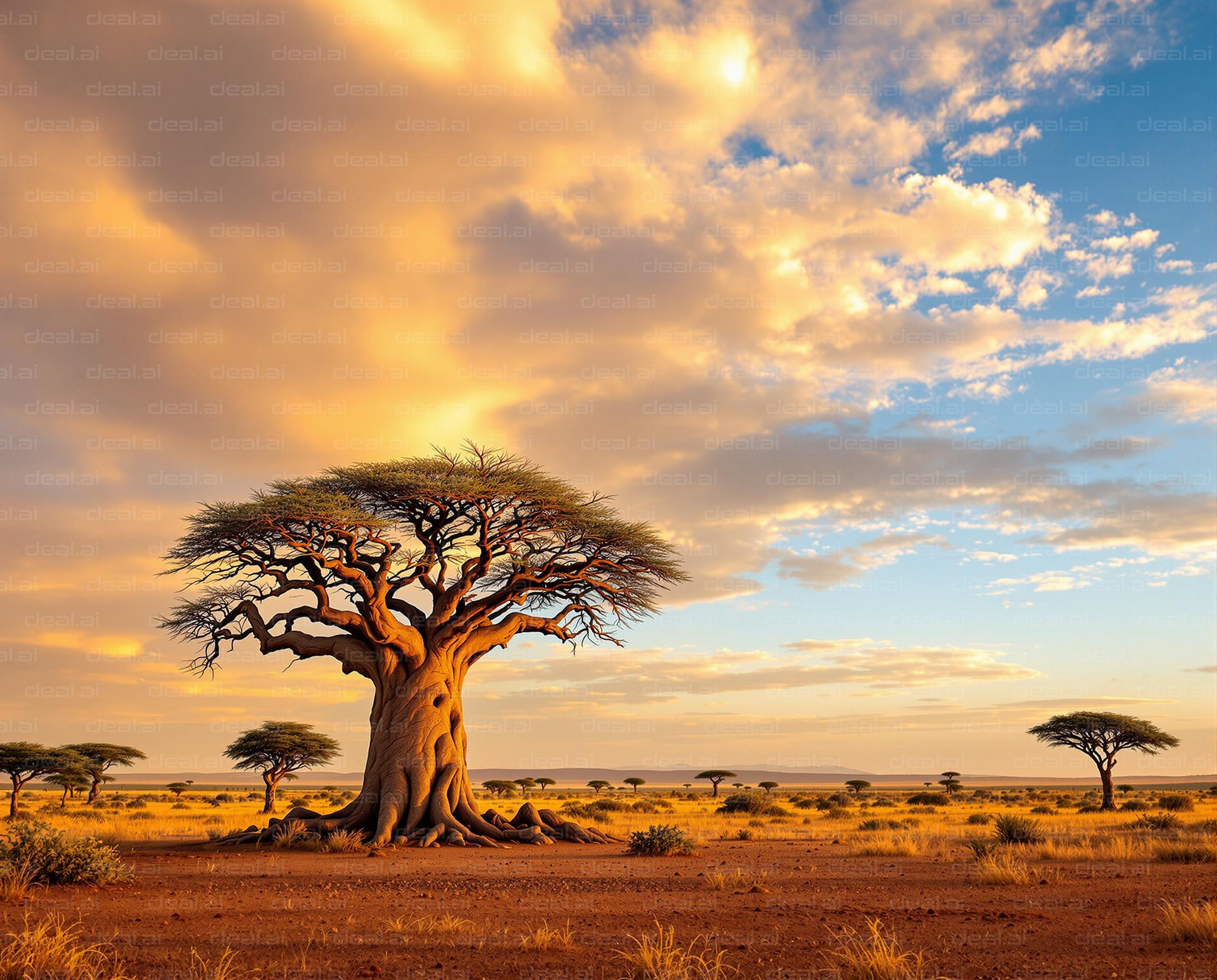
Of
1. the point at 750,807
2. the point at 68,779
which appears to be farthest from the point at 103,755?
the point at 750,807

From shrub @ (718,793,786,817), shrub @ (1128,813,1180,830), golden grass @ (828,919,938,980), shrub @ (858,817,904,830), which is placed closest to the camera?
golden grass @ (828,919,938,980)

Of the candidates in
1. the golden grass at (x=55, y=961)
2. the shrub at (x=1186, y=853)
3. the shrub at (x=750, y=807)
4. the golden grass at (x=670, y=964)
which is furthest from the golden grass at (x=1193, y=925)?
the shrub at (x=750, y=807)

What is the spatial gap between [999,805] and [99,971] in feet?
178

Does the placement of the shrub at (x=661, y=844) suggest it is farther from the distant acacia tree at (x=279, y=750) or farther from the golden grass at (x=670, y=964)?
the distant acacia tree at (x=279, y=750)

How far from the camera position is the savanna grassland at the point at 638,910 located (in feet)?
27.9

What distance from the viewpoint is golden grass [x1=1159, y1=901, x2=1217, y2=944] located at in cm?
930

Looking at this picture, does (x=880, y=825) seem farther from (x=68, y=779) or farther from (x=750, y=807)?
(x=68, y=779)

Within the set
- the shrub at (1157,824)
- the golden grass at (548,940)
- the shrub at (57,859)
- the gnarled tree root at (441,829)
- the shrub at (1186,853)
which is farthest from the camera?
the shrub at (1157,824)

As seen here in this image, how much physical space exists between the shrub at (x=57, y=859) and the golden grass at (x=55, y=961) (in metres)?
5.79

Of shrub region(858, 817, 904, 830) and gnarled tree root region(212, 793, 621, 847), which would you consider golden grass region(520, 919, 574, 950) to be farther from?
shrub region(858, 817, 904, 830)

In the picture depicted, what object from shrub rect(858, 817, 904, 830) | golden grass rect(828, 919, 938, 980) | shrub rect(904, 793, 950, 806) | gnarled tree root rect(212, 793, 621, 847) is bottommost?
shrub rect(904, 793, 950, 806)

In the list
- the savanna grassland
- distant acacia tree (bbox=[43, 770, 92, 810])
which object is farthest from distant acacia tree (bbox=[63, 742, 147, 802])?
the savanna grassland

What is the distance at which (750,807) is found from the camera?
135ft

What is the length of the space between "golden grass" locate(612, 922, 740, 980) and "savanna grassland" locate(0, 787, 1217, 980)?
37mm
